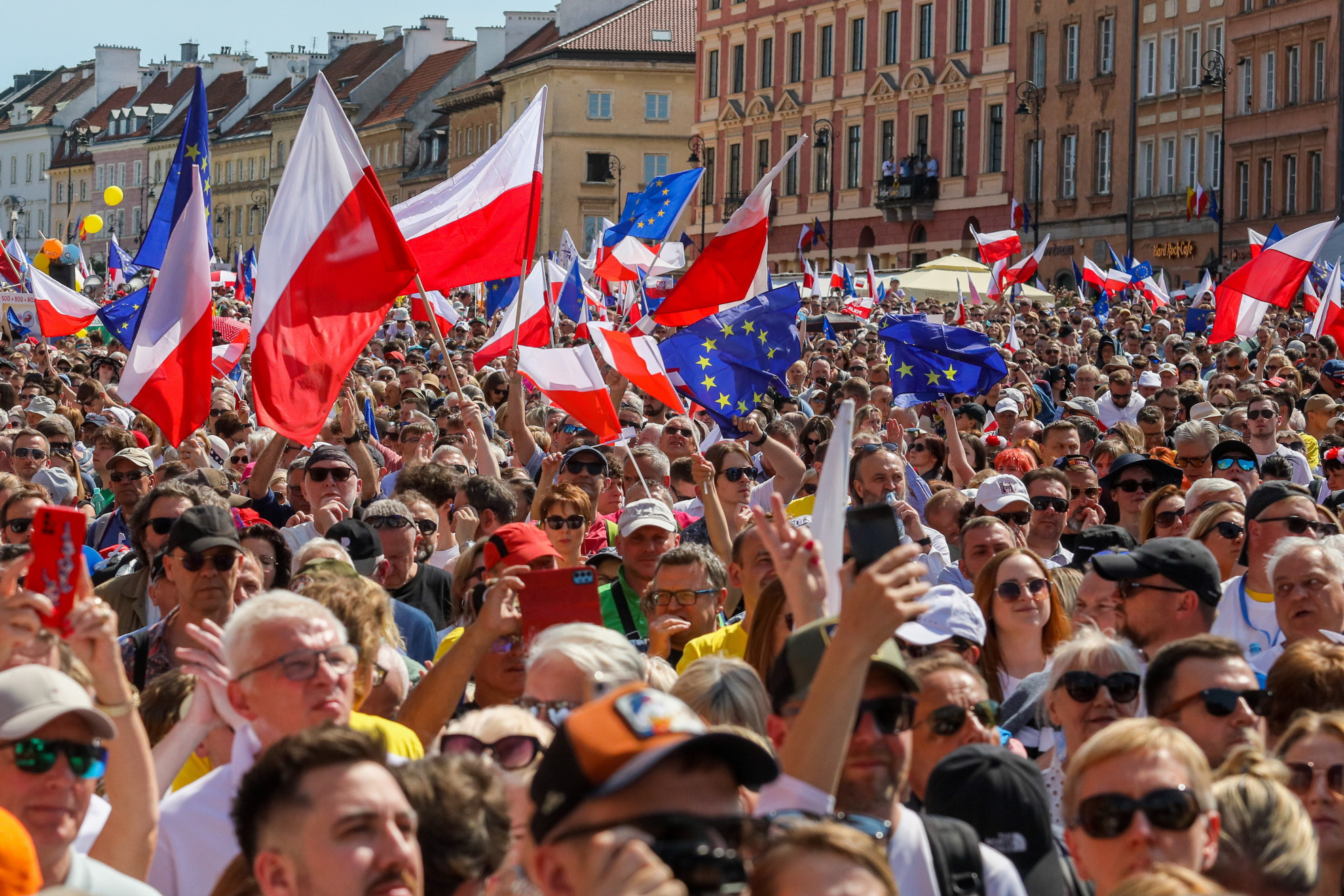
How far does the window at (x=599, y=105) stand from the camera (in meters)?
79.3

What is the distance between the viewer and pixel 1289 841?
12.6ft

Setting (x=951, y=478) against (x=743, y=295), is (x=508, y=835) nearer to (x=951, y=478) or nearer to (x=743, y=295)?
(x=951, y=478)

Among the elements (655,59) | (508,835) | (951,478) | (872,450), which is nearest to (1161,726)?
(508,835)

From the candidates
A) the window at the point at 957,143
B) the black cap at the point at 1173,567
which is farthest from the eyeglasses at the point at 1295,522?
the window at the point at 957,143

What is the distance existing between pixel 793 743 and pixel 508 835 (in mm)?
620

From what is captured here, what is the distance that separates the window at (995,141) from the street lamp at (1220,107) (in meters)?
8.35

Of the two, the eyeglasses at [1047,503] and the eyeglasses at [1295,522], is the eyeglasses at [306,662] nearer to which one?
the eyeglasses at [1295,522]

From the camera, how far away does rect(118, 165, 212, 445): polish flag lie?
971cm

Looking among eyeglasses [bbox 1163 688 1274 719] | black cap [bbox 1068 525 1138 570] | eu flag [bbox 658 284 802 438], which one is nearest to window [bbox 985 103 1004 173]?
eu flag [bbox 658 284 802 438]

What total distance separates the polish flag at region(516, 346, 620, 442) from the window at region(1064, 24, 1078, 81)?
48.7m

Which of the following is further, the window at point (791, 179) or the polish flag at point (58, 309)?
the window at point (791, 179)

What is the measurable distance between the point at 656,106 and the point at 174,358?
72.0 metres

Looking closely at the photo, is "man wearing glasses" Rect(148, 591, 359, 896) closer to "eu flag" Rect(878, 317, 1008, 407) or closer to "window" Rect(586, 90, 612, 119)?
"eu flag" Rect(878, 317, 1008, 407)

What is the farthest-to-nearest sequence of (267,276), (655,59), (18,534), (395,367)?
(655,59)
(395,367)
(267,276)
(18,534)
